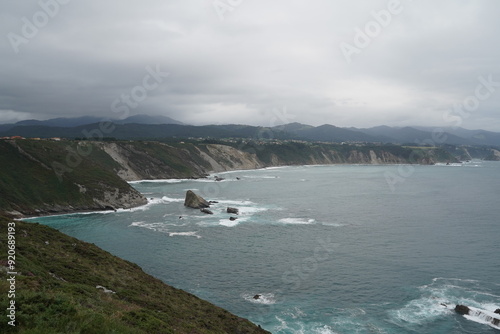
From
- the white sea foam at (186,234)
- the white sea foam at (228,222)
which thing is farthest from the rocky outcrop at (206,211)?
the white sea foam at (186,234)

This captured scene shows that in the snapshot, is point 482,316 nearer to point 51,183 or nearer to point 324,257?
point 324,257

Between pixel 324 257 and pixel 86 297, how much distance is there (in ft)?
118

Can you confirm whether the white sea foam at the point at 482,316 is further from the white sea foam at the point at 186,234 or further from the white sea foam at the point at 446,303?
the white sea foam at the point at 186,234

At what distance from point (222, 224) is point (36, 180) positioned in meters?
48.1

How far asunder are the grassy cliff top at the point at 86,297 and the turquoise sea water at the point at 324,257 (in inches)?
282

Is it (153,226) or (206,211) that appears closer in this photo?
(153,226)

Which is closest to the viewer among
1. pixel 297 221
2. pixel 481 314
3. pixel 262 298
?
pixel 481 314

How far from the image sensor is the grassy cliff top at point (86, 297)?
13.5 meters

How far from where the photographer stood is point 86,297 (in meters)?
20.1

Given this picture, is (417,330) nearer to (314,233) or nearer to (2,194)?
(314,233)

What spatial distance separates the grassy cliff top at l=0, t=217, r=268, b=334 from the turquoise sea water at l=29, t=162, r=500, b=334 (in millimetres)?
7168

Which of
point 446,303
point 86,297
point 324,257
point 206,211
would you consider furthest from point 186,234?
point 86,297

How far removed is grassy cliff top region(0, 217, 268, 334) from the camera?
1346 centimetres

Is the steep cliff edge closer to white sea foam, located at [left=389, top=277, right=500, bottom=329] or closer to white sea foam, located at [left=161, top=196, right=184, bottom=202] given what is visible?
white sea foam, located at [left=161, top=196, right=184, bottom=202]
